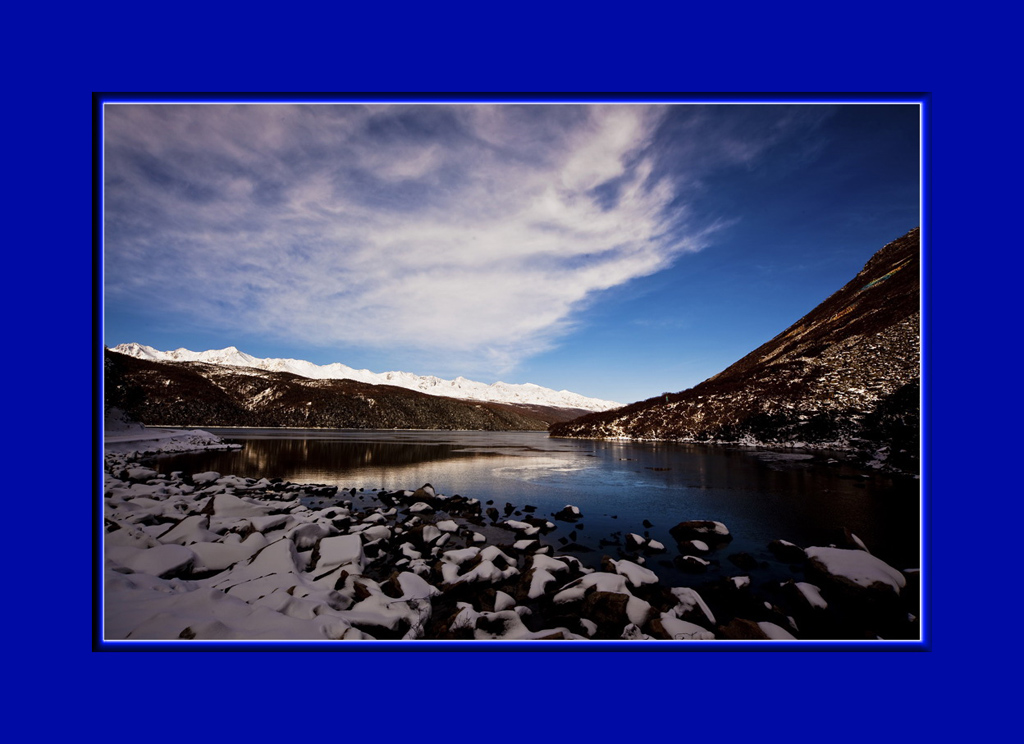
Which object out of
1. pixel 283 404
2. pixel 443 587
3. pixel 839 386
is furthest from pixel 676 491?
pixel 283 404

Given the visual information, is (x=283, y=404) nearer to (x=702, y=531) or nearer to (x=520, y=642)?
(x=702, y=531)

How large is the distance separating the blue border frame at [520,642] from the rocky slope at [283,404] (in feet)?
198

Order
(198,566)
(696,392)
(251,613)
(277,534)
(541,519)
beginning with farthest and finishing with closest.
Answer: (696,392)
(541,519)
(277,534)
(198,566)
(251,613)

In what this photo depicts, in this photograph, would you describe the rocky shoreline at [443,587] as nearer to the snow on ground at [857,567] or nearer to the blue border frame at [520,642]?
the snow on ground at [857,567]

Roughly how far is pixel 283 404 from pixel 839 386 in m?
108

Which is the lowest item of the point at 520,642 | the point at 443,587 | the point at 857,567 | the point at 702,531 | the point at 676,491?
the point at 676,491

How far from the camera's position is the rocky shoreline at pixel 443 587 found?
14.9ft

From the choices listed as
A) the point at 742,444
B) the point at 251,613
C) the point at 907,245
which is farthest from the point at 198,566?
the point at 742,444

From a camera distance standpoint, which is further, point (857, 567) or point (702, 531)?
point (702, 531)

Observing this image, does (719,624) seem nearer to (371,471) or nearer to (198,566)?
(198,566)

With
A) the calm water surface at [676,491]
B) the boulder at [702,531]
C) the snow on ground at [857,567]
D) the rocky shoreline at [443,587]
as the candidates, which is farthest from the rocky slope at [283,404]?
the snow on ground at [857,567]

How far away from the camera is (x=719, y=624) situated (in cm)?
578

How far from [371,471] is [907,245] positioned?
25.1m

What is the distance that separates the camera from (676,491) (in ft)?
55.0
